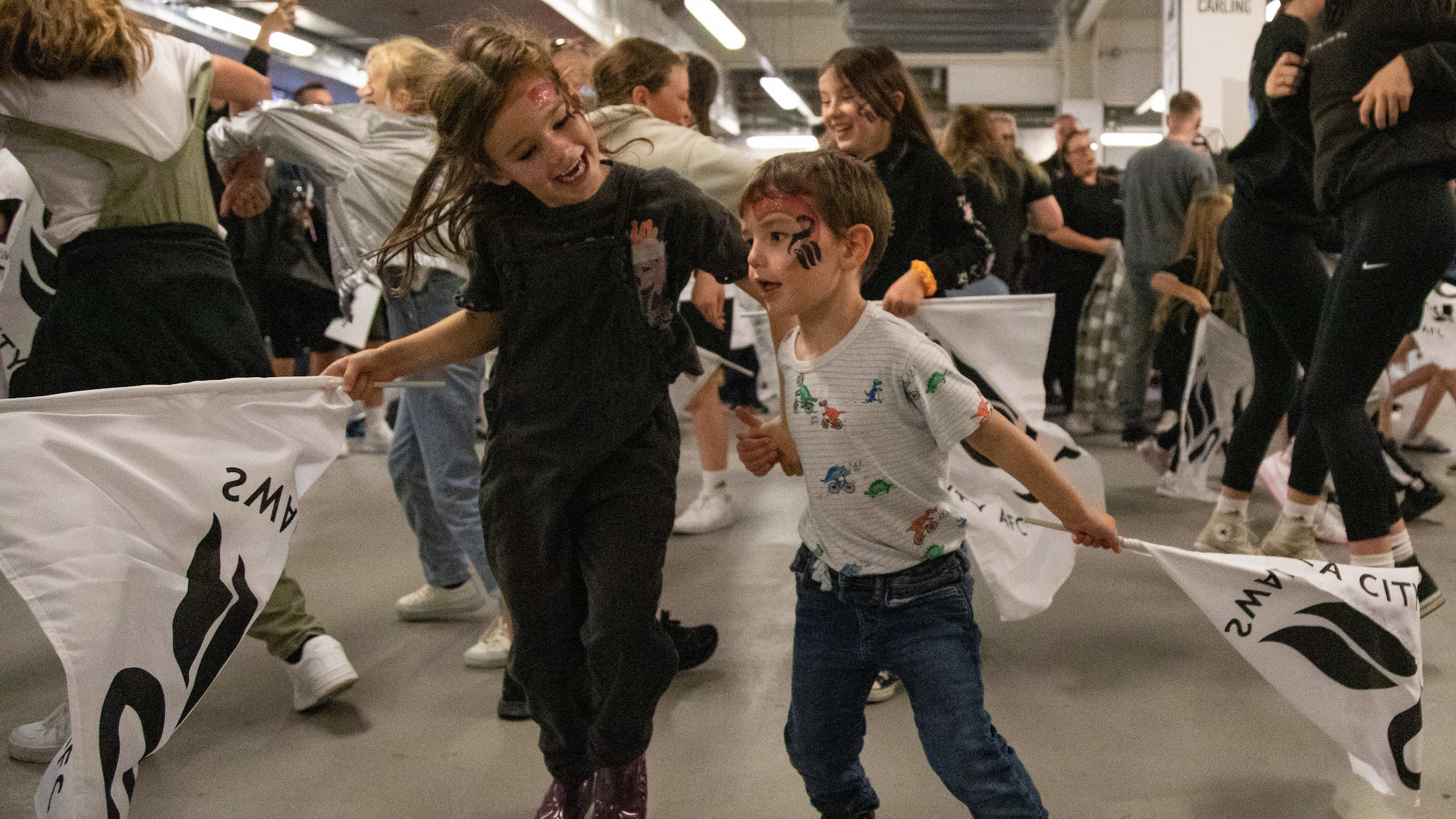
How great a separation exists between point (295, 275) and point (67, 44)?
3194mm

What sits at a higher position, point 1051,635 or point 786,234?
point 786,234

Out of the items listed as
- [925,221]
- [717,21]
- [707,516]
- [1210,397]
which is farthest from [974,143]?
[717,21]

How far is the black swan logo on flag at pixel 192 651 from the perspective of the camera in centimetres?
132

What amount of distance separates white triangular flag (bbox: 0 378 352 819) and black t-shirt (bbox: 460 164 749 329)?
33 cm

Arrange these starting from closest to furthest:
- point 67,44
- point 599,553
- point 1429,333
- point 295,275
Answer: point 599,553 < point 67,44 < point 1429,333 < point 295,275

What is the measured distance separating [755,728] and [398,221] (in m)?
1.38

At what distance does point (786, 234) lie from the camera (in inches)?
57.9

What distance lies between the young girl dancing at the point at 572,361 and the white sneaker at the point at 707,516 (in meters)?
2.03

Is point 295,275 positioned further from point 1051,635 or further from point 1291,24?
point 1291,24

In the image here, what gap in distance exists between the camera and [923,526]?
1450mm

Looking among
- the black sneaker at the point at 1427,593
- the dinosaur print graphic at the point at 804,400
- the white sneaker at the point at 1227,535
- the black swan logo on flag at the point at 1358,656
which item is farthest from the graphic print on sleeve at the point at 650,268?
the white sneaker at the point at 1227,535

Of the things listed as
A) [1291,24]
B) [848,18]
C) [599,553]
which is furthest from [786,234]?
[848,18]

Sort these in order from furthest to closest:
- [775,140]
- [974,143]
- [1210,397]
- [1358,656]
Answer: [775,140] < [974,143] < [1210,397] < [1358,656]

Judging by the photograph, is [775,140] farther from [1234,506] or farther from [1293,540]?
[1293,540]
